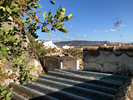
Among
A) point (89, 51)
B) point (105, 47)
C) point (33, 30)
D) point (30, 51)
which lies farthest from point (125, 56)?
point (30, 51)

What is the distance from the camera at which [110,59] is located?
352cm

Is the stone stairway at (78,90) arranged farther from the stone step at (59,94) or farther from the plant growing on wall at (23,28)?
the plant growing on wall at (23,28)

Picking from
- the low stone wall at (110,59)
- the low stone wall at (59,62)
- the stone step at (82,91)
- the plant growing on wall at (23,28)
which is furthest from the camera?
the low stone wall at (59,62)

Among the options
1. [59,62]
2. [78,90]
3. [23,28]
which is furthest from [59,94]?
[59,62]

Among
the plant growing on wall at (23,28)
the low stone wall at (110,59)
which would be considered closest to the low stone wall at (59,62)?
the low stone wall at (110,59)

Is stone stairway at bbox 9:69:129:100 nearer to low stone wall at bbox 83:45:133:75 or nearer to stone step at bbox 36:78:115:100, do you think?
stone step at bbox 36:78:115:100

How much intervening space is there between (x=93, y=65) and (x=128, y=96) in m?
2.76

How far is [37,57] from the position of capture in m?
9.74

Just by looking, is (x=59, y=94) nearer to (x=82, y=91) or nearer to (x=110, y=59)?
(x=82, y=91)

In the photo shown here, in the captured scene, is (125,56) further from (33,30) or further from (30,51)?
(30,51)

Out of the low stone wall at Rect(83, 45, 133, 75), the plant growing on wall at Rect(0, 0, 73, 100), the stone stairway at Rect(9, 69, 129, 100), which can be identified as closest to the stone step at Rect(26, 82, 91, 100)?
the stone stairway at Rect(9, 69, 129, 100)

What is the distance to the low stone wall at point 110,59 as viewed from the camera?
10.3 feet

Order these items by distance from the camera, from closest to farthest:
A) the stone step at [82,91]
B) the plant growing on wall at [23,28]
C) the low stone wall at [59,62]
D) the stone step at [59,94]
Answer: the plant growing on wall at [23,28] → the stone step at [82,91] → the stone step at [59,94] → the low stone wall at [59,62]

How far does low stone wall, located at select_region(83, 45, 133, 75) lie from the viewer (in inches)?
124
